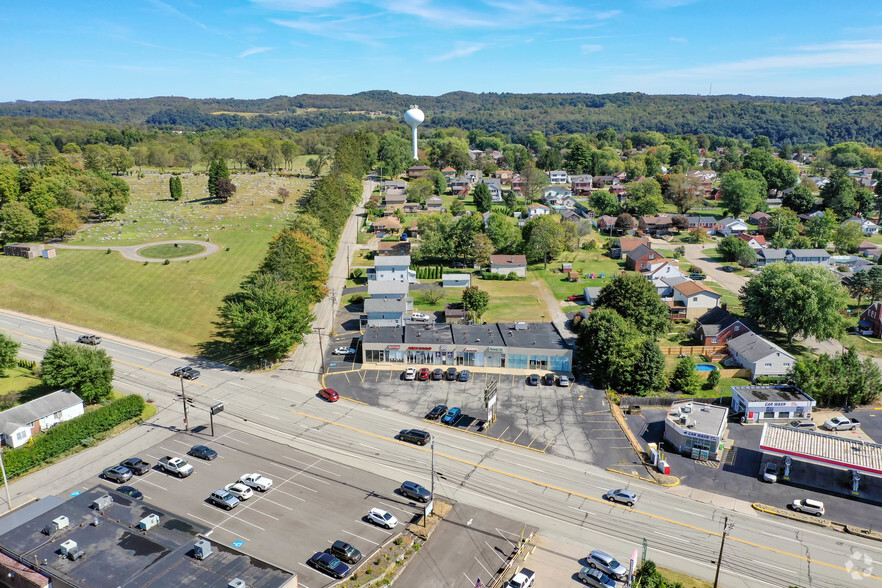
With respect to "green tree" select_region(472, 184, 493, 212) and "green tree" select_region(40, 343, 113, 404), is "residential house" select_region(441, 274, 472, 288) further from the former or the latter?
"green tree" select_region(472, 184, 493, 212)

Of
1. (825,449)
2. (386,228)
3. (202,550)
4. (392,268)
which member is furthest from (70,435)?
(386,228)

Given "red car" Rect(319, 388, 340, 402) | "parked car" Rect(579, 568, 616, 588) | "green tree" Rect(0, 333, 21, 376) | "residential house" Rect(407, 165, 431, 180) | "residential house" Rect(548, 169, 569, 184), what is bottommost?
"parked car" Rect(579, 568, 616, 588)

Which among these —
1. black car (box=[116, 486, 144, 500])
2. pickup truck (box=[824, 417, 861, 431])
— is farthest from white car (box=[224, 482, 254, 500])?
pickup truck (box=[824, 417, 861, 431])

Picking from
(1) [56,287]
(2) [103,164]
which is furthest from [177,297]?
(2) [103,164]

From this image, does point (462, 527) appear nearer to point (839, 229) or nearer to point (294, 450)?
point (294, 450)

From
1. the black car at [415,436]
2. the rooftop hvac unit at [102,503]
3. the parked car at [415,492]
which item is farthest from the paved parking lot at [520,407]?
the rooftop hvac unit at [102,503]
